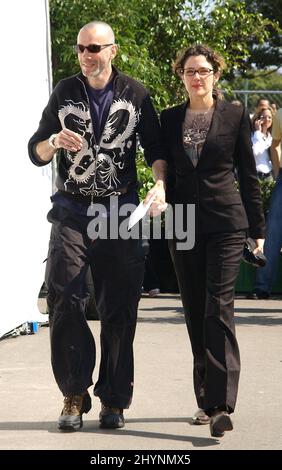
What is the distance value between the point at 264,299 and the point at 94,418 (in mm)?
6181

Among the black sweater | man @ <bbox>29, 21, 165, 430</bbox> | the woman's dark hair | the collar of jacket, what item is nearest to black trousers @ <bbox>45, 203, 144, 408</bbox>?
man @ <bbox>29, 21, 165, 430</bbox>

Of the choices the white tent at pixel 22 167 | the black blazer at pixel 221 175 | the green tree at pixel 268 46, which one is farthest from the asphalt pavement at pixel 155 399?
the green tree at pixel 268 46

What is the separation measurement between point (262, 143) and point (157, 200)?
881 centimetres

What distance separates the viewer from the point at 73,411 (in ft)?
22.3

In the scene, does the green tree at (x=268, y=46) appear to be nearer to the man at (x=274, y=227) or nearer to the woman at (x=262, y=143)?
the woman at (x=262, y=143)

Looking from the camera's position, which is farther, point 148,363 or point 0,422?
point 148,363

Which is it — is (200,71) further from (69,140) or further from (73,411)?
(73,411)

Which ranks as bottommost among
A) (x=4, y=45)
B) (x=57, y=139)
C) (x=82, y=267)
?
(x=82, y=267)

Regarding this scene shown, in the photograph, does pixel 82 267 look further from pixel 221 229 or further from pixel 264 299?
pixel 264 299

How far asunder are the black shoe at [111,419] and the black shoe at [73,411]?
100 mm

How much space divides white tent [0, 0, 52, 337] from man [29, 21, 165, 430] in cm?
247

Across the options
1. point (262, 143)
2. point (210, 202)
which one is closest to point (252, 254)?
point (210, 202)
